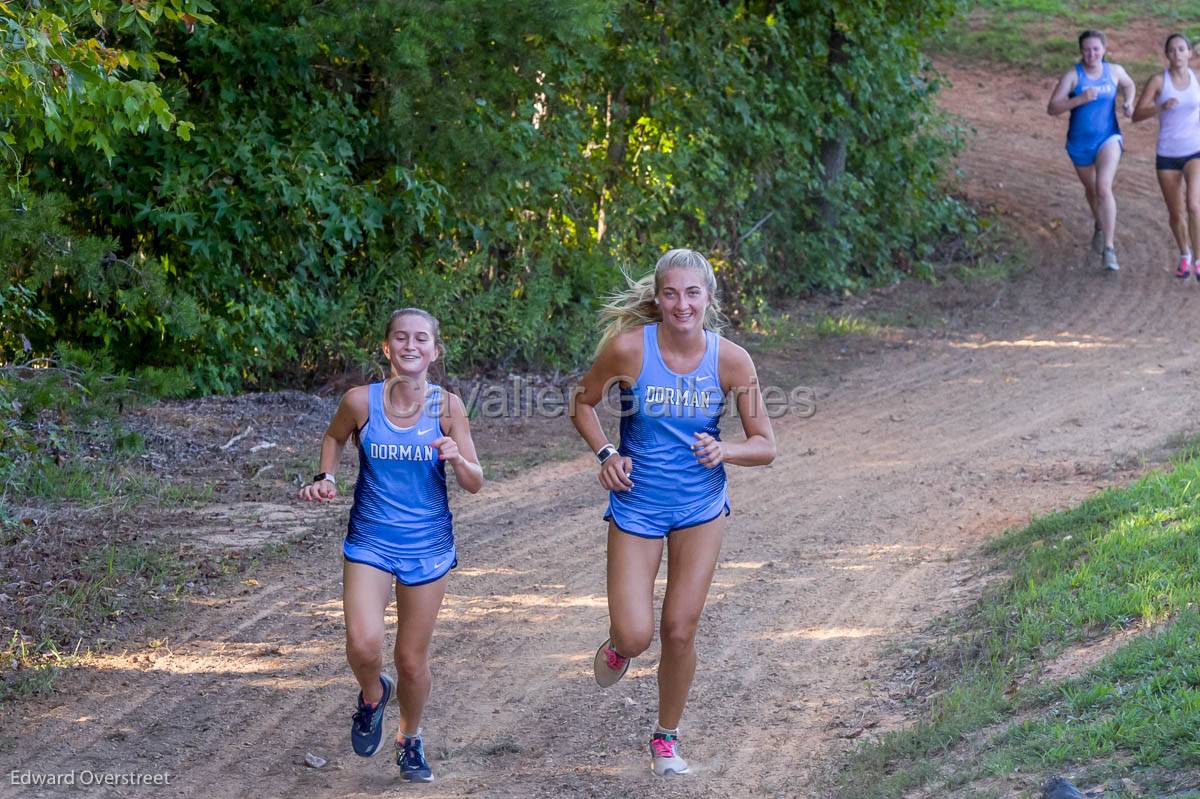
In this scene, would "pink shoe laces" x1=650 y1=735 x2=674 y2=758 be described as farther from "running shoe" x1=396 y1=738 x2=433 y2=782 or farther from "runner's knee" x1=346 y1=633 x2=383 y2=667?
"runner's knee" x1=346 y1=633 x2=383 y2=667

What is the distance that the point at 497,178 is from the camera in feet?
37.1

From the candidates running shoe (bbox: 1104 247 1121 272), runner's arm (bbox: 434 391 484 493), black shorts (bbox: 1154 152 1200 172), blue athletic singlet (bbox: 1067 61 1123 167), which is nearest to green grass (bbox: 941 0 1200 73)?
running shoe (bbox: 1104 247 1121 272)

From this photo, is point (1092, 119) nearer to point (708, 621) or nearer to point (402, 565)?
point (708, 621)

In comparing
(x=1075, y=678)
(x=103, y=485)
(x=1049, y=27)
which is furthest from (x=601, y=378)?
(x=1049, y=27)

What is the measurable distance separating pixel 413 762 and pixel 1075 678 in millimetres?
2531

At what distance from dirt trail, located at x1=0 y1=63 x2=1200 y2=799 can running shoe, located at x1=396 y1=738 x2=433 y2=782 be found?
82mm

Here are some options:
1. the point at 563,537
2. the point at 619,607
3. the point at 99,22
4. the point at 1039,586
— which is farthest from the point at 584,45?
the point at 619,607

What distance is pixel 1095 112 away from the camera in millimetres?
14180

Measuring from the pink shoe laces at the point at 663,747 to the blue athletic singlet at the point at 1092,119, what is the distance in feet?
36.1

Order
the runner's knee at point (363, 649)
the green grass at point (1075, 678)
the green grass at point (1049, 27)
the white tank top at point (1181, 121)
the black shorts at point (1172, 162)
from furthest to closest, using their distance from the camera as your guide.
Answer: the green grass at point (1049, 27)
the black shorts at point (1172, 162)
the white tank top at point (1181, 121)
the runner's knee at point (363, 649)
the green grass at point (1075, 678)

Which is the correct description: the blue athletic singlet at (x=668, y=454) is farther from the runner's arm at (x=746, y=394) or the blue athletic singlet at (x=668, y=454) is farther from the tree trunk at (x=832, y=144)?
the tree trunk at (x=832, y=144)

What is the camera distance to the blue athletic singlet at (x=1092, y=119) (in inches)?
550

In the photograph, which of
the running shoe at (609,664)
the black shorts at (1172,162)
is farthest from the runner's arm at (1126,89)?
the running shoe at (609,664)

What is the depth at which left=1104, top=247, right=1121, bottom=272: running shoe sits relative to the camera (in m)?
15.0
